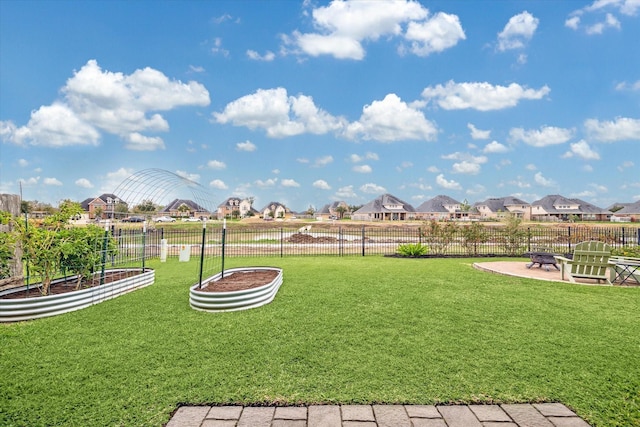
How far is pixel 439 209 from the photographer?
9106 cm

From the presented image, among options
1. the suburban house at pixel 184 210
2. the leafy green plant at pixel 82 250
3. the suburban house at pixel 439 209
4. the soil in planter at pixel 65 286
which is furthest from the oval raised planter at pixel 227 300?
the suburban house at pixel 439 209

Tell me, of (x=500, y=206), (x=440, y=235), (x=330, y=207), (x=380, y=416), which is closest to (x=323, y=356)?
(x=380, y=416)

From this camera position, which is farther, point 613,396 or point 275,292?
point 275,292

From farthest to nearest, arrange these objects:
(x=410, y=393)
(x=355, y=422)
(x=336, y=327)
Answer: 1. (x=336, y=327)
2. (x=410, y=393)
3. (x=355, y=422)

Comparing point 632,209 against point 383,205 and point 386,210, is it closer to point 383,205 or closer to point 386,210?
point 386,210

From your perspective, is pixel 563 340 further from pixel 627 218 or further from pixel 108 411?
pixel 627 218

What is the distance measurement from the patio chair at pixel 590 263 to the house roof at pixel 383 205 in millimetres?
79018

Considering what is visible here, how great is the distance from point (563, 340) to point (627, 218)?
105 metres

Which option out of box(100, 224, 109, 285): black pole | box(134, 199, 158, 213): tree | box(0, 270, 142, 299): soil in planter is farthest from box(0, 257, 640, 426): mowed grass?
box(134, 199, 158, 213): tree

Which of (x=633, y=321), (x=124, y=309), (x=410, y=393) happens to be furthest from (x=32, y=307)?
(x=633, y=321)

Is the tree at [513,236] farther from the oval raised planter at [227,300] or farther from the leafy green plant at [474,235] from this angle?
the oval raised planter at [227,300]

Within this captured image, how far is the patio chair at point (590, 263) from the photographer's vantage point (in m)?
8.94

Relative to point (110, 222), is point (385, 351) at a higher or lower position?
lower

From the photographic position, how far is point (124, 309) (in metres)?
6.44
